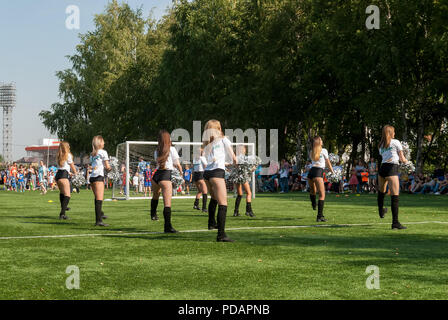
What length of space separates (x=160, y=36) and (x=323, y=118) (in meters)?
25.9

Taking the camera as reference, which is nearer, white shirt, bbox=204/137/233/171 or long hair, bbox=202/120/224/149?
white shirt, bbox=204/137/233/171

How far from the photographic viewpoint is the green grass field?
644 cm

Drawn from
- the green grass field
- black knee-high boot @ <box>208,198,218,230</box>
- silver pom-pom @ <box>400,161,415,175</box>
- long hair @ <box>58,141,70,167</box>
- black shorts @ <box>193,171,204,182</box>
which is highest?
long hair @ <box>58,141,70,167</box>

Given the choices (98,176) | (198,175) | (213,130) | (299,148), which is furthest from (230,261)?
(299,148)

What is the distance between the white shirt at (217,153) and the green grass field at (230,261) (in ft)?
4.19

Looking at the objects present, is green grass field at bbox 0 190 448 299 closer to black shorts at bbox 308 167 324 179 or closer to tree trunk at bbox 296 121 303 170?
black shorts at bbox 308 167 324 179

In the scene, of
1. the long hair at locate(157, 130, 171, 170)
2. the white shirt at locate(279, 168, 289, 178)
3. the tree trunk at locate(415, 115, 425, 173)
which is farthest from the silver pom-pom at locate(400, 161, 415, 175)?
the white shirt at locate(279, 168, 289, 178)

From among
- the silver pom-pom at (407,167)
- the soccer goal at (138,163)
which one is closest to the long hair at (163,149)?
the silver pom-pom at (407,167)

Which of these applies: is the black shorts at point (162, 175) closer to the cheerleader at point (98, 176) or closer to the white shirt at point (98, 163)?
the cheerleader at point (98, 176)

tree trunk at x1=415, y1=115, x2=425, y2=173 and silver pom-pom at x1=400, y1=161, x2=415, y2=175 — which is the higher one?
tree trunk at x1=415, y1=115, x2=425, y2=173

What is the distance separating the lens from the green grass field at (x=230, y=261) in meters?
6.44

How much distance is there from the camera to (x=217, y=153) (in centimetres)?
1052

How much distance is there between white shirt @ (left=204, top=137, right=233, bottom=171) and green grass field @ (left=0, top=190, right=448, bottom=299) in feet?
4.19
